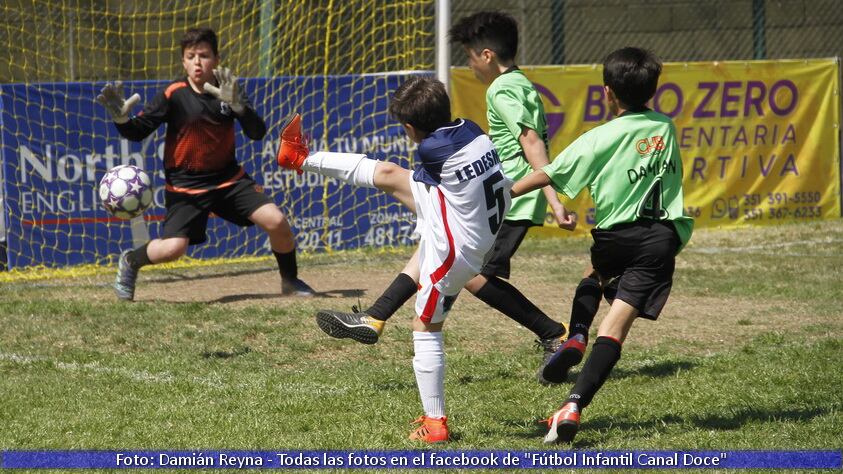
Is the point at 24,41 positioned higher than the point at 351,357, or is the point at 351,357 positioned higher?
the point at 24,41

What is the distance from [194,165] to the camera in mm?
8133

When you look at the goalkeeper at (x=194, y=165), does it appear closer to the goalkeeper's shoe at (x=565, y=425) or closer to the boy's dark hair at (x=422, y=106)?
the boy's dark hair at (x=422, y=106)

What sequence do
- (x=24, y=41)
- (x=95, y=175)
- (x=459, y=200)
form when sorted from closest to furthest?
(x=459, y=200) < (x=95, y=175) < (x=24, y=41)

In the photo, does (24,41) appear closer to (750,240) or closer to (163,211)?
(163,211)

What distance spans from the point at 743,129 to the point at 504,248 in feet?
23.4

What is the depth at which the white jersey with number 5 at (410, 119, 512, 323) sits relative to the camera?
15.3ft

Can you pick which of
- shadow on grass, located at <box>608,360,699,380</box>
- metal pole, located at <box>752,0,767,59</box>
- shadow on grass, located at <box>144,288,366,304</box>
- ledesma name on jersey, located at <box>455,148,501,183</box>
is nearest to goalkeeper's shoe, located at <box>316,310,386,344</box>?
ledesma name on jersey, located at <box>455,148,501,183</box>

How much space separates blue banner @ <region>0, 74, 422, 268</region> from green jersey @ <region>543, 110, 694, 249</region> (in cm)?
611

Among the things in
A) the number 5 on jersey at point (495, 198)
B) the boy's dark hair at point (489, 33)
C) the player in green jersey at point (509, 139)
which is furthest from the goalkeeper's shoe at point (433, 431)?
the boy's dark hair at point (489, 33)

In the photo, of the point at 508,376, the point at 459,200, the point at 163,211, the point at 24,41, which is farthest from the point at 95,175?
the point at 459,200

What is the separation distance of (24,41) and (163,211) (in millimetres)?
2658

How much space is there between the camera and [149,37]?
13.3m

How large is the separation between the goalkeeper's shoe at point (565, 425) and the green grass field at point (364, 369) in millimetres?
121

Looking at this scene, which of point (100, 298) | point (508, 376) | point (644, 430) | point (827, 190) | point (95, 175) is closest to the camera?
point (644, 430)
